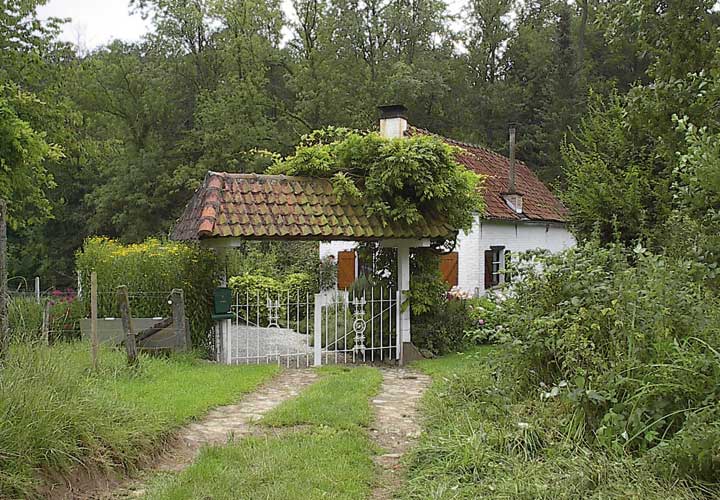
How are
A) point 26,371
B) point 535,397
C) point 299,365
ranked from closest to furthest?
point 26,371, point 535,397, point 299,365

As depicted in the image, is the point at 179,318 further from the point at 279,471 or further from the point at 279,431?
the point at 279,471

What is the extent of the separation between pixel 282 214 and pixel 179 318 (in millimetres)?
2228

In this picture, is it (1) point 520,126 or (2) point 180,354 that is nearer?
(2) point 180,354

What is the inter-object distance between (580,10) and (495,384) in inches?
1285

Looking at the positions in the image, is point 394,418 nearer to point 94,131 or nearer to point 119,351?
point 119,351

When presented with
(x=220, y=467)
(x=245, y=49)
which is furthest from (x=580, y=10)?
(x=220, y=467)

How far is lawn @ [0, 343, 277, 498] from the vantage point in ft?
14.2

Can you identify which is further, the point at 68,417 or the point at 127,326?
the point at 127,326

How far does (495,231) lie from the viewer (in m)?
19.4

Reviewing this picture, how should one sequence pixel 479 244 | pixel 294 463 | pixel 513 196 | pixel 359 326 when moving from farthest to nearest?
pixel 513 196, pixel 479 244, pixel 359 326, pixel 294 463

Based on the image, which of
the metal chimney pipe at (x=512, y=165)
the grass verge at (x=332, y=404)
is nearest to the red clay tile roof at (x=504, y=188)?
the metal chimney pipe at (x=512, y=165)

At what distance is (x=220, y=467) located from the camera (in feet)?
16.5

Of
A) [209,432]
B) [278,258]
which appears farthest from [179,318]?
[278,258]

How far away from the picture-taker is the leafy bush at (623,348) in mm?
4578
